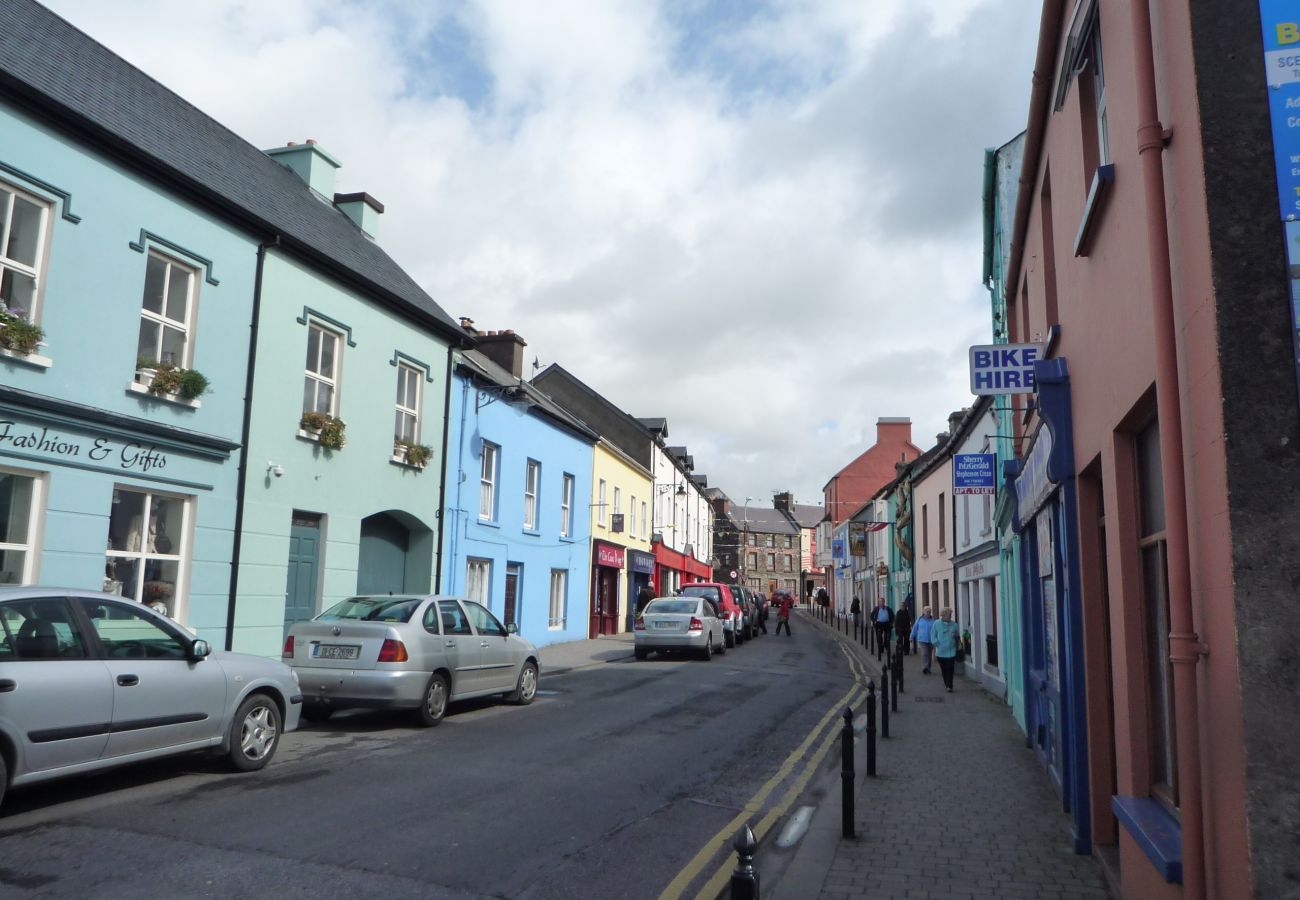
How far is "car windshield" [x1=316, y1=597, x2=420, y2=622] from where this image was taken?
11195 millimetres

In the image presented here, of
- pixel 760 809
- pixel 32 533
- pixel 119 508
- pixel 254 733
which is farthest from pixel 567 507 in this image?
pixel 760 809

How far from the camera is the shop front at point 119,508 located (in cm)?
1062

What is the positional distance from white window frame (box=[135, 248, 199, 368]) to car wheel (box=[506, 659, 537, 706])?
6.33 m

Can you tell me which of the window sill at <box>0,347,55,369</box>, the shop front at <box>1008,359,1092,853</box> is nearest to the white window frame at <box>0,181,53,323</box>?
the window sill at <box>0,347,55,369</box>

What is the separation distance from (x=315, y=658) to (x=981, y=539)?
1293cm

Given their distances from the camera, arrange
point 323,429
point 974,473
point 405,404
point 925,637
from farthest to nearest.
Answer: point 925,637 → point 405,404 → point 323,429 → point 974,473

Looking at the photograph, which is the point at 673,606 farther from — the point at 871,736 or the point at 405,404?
the point at 871,736

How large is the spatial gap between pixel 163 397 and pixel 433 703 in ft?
17.9

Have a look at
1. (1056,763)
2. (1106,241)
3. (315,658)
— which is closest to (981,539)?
(1056,763)

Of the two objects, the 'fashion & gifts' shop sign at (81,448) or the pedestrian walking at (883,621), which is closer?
the 'fashion & gifts' shop sign at (81,448)

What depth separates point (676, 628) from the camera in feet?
73.8

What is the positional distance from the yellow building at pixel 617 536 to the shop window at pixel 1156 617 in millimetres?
25711

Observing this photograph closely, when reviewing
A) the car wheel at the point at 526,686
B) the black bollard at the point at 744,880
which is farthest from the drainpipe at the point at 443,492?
the black bollard at the point at 744,880

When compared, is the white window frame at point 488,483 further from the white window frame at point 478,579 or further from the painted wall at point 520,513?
the white window frame at point 478,579
